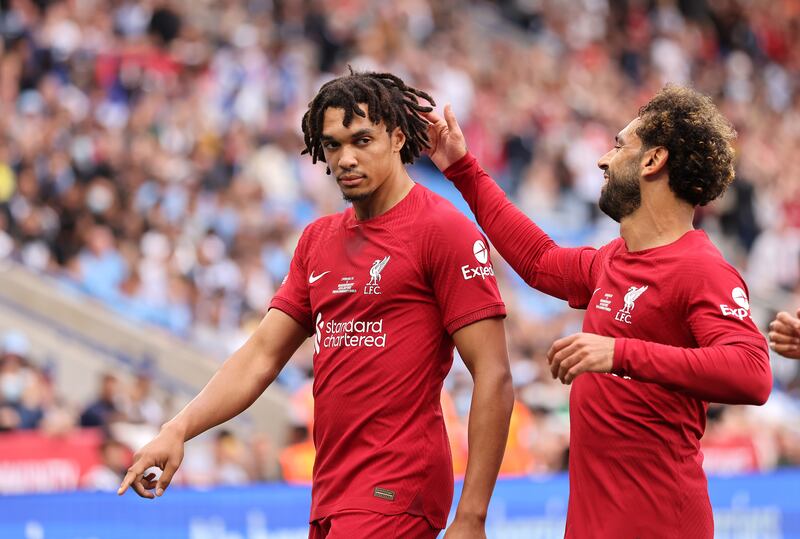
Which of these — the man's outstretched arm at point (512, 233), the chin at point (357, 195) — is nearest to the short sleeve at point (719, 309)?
the man's outstretched arm at point (512, 233)

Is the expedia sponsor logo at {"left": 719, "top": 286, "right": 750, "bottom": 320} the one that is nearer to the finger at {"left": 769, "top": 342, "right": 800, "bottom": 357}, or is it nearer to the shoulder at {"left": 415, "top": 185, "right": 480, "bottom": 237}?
the finger at {"left": 769, "top": 342, "right": 800, "bottom": 357}

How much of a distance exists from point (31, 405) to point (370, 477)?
21.4 feet

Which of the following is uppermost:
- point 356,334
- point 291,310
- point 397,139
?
point 397,139

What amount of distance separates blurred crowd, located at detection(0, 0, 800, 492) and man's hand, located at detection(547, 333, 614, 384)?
21.3 feet

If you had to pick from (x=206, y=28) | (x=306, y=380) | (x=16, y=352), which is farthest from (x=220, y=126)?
(x=16, y=352)

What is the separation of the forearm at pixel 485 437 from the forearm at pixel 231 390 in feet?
2.91

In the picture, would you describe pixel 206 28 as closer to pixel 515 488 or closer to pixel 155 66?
pixel 155 66

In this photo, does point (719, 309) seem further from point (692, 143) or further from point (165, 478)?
point (165, 478)

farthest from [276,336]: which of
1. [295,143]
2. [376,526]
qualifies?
[295,143]

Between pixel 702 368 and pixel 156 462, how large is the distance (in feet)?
6.20

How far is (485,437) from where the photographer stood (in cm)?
452

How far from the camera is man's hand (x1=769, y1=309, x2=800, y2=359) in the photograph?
15.6ft

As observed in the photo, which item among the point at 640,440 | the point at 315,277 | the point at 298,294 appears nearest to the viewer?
the point at 640,440

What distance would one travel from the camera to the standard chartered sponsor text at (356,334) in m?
4.63
